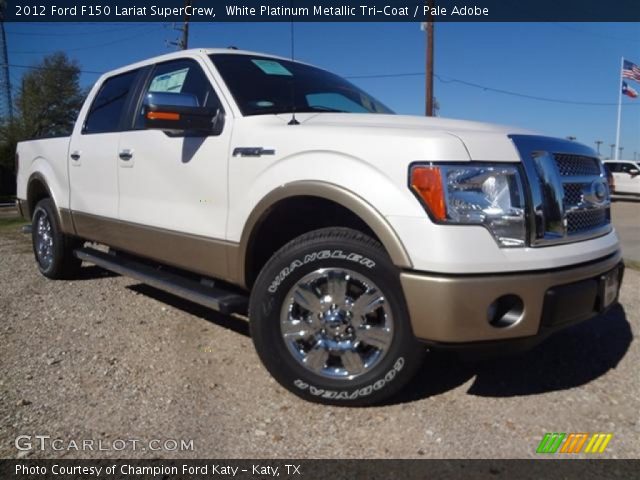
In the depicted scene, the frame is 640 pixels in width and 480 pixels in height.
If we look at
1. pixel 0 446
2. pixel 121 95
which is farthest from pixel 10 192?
pixel 0 446

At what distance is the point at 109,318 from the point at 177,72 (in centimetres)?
196

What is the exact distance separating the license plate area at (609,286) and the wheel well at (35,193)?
506 centimetres

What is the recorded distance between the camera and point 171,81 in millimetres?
3785

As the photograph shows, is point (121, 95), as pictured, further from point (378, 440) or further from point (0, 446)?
point (378, 440)

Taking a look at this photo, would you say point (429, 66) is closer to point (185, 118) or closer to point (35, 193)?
point (35, 193)

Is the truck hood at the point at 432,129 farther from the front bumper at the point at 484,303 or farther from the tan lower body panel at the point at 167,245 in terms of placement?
the tan lower body panel at the point at 167,245

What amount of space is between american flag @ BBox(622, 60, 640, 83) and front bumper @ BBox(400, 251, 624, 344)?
2944 cm

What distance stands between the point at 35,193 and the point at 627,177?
73.4 ft

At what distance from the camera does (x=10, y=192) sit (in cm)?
3120

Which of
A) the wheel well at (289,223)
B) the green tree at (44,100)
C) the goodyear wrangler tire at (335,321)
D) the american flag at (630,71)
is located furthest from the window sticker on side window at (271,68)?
the green tree at (44,100)

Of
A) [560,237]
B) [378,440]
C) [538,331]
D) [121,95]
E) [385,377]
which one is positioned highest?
[121,95]

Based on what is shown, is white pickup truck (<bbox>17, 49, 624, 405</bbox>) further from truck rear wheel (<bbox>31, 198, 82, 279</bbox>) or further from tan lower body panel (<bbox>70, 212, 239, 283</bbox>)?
truck rear wheel (<bbox>31, 198, 82, 279</bbox>)

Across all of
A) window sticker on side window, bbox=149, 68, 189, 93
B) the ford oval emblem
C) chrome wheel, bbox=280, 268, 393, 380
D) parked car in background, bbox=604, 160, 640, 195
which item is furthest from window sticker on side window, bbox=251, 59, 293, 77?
parked car in background, bbox=604, 160, 640, 195

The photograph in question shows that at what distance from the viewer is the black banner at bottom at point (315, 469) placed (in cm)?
209
